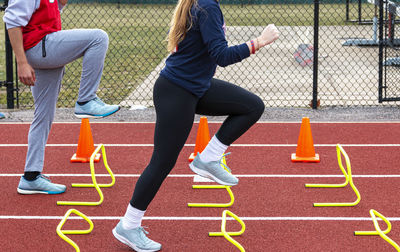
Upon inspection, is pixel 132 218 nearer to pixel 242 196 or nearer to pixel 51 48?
pixel 51 48

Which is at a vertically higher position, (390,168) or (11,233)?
(11,233)

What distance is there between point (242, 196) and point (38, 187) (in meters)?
1.83

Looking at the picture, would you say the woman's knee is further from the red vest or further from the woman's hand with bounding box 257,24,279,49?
the red vest

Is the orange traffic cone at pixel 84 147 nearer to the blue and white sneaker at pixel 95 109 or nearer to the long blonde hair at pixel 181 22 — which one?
the blue and white sneaker at pixel 95 109

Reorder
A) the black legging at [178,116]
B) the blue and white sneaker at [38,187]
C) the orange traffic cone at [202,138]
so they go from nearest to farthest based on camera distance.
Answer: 1. the black legging at [178,116]
2. the blue and white sneaker at [38,187]
3. the orange traffic cone at [202,138]

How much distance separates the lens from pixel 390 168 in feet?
23.1

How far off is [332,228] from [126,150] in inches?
123

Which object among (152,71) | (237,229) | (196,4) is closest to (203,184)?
(237,229)

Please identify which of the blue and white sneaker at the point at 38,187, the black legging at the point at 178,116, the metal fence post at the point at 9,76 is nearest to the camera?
the black legging at the point at 178,116

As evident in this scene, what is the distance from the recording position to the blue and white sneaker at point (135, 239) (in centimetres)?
492

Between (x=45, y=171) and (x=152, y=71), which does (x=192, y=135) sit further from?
(x=152, y=71)

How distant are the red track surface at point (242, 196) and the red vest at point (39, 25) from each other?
1.46 m

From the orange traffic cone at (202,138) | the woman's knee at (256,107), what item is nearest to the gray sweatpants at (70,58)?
the woman's knee at (256,107)

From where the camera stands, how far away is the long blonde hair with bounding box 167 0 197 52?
14.8ft
